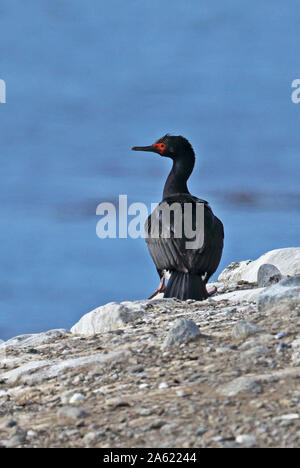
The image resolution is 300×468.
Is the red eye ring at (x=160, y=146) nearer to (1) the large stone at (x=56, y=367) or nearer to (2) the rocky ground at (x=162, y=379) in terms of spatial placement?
(2) the rocky ground at (x=162, y=379)

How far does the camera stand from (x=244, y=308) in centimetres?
792

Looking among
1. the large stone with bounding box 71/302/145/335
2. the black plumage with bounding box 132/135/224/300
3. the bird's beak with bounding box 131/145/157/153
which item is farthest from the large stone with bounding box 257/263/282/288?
the bird's beak with bounding box 131/145/157/153

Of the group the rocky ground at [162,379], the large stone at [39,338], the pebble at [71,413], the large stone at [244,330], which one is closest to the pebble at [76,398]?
the rocky ground at [162,379]

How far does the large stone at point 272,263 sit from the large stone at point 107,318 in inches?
163

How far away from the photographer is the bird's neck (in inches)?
494

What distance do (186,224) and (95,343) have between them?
4.06 m

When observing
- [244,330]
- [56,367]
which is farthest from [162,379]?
[56,367]

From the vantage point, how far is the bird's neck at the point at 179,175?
1255cm

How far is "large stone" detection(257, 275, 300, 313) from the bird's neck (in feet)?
17.8

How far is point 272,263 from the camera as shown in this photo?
12.5 m

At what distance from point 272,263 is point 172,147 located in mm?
3026

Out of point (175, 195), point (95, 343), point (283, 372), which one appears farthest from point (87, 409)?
point (175, 195)

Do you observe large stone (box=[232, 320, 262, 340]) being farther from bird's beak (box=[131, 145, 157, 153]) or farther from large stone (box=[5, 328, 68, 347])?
bird's beak (box=[131, 145, 157, 153])
